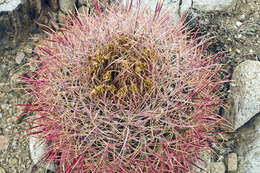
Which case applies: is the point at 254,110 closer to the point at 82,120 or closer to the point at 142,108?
the point at 142,108

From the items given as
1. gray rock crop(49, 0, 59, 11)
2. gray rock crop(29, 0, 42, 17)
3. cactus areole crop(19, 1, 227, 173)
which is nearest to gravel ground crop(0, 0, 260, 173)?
gray rock crop(29, 0, 42, 17)

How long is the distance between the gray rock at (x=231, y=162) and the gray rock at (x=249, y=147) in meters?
0.03

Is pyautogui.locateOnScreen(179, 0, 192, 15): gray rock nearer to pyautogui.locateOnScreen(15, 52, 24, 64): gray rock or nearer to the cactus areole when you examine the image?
the cactus areole

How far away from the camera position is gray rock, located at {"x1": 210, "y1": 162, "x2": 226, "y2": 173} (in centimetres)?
180

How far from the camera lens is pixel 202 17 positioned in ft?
6.69

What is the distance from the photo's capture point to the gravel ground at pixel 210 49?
1.89 metres

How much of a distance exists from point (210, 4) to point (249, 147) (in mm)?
1179

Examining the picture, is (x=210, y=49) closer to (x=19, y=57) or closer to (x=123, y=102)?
(x=123, y=102)

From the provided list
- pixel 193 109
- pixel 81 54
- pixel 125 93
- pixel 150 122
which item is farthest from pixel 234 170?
pixel 81 54

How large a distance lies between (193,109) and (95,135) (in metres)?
0.57

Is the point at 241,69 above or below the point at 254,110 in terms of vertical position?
above

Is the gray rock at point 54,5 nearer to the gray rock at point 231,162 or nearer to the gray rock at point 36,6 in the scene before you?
the gray rock at point 36,6

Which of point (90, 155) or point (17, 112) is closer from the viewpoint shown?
point (90, 155)

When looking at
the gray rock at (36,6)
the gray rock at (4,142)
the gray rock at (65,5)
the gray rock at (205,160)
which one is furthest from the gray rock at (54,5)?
the gray rock at (205,160)
